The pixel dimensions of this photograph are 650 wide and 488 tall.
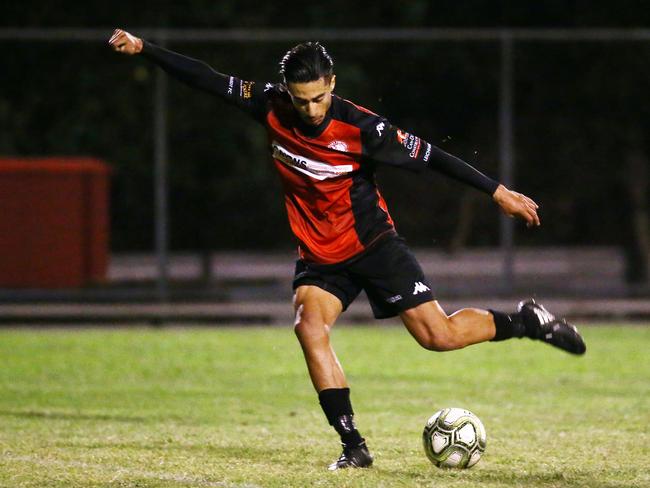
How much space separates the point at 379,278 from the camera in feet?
22.2

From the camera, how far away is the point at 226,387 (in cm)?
1009

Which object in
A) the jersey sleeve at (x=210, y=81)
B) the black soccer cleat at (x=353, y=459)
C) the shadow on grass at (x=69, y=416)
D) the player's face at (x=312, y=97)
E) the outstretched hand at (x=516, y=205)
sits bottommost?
the shadow on grass at (x=69, y=416)

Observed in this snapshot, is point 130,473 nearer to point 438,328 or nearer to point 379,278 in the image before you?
point 379,278

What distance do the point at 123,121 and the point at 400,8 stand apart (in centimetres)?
442

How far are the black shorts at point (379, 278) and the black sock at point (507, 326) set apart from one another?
43cm

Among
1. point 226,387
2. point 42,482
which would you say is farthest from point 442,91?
point 42,482

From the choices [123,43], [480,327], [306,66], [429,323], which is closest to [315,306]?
[429,323]

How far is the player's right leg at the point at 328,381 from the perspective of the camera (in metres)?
6.44

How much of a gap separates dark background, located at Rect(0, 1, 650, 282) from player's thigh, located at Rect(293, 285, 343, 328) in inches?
326

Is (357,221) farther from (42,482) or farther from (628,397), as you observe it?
(628,397)

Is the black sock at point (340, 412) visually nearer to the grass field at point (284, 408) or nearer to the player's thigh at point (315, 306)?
the grass field at point (284, 408)

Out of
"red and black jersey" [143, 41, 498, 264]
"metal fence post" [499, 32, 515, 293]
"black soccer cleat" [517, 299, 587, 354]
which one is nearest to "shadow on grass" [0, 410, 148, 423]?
"red and black jersey" [143, 41, 498, 264]

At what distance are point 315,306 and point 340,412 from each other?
1.83ft

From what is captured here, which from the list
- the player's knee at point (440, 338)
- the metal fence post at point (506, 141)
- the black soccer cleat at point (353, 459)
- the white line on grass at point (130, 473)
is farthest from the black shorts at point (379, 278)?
the metal fence post at point (506, 141)
